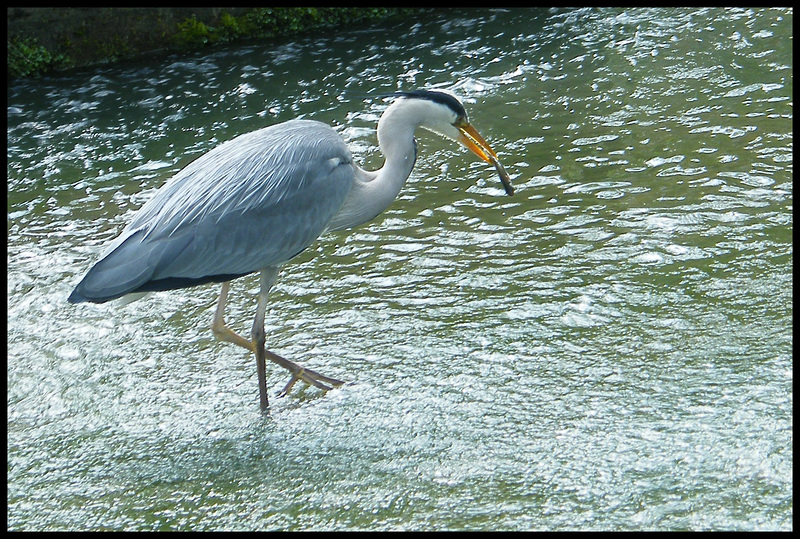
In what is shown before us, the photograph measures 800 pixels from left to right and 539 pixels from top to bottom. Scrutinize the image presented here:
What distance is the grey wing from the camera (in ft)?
13.7

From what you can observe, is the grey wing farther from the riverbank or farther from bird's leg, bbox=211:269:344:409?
the riverbank

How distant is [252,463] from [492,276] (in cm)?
190

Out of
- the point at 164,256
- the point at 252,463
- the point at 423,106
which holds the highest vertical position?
the point at 423,106

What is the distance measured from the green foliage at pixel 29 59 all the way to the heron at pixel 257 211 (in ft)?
17.7

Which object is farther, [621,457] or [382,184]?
[382,184]

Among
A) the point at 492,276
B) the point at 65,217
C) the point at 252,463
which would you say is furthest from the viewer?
the point at 65,217

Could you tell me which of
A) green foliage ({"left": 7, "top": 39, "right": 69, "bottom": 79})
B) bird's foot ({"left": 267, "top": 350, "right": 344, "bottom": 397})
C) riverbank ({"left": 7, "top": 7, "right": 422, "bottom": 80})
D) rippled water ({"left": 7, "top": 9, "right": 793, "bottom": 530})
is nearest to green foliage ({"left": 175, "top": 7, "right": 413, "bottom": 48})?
riverbank ({"left": 7, "top": 7, "right": 422, "bottom": 80})

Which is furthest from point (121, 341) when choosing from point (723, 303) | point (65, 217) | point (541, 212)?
point (723, 303)

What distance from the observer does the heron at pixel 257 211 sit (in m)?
4.21

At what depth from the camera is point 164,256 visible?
4195 mm

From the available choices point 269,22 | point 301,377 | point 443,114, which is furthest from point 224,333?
point 269,22

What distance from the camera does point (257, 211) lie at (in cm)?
443

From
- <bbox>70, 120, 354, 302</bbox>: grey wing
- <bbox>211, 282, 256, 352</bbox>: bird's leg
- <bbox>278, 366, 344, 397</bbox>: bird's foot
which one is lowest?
<bbox>278, 366, 344, 397</bbox>: bird's foot

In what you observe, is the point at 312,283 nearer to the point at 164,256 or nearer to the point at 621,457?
the point at 164,256
